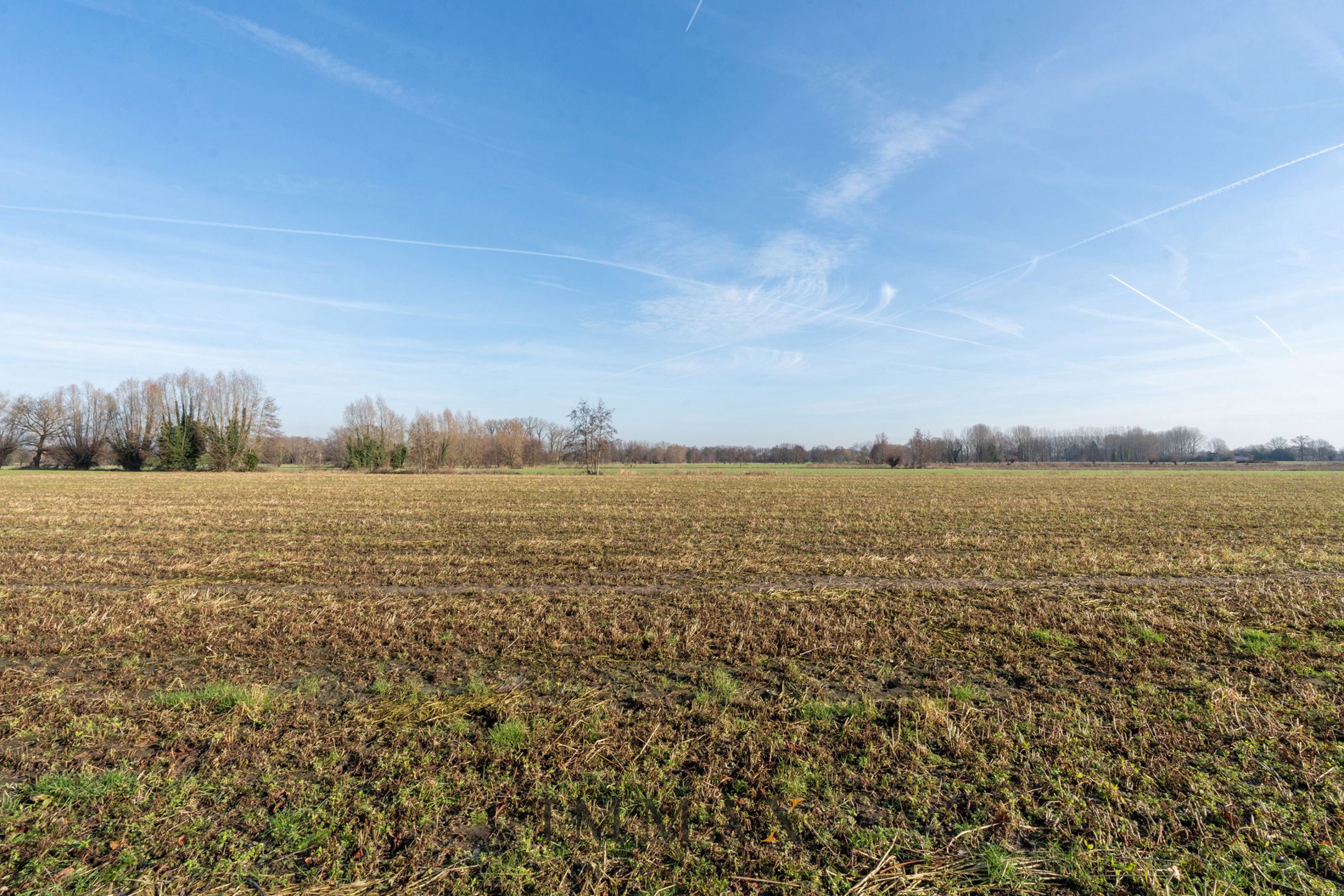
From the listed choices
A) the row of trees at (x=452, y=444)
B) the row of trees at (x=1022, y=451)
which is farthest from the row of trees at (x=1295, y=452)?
the row of trees at (x=452, y=444)

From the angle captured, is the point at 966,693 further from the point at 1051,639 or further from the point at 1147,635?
the point at 1147,635

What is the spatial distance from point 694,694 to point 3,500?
36280 millimetres

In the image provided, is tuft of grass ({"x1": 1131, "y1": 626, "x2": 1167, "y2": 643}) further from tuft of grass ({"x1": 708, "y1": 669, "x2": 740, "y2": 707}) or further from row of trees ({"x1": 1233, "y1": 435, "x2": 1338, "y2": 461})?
row of trees ({"x1": 1233, "y1": 435, "x2": 1338, "y2": 461})

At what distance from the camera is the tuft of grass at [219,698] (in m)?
5.18

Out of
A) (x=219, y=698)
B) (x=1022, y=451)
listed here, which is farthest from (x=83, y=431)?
(x=1022, y=451)

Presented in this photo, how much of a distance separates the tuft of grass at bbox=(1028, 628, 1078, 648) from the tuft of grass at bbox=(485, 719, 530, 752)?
6353 mm

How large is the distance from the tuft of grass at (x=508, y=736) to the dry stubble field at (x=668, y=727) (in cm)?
2

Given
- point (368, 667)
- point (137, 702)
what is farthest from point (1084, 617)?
point (137, 702)

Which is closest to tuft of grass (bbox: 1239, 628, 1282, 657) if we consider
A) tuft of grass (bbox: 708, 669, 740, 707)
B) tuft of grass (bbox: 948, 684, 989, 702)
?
tuft of grass (bbox: 948, 684, 989, 702)

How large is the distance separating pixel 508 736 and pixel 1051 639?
680 cm

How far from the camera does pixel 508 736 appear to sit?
15.2 feet

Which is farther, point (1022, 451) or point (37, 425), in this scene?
point (1022, 451)

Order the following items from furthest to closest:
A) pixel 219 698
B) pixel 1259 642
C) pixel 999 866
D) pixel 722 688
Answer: pixel 1259 642 < pixel 722 688 < pixel 219 698 < pixel 999 866

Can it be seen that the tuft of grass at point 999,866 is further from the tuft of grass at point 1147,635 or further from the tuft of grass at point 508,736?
the tuft of grass at point 1147,635
